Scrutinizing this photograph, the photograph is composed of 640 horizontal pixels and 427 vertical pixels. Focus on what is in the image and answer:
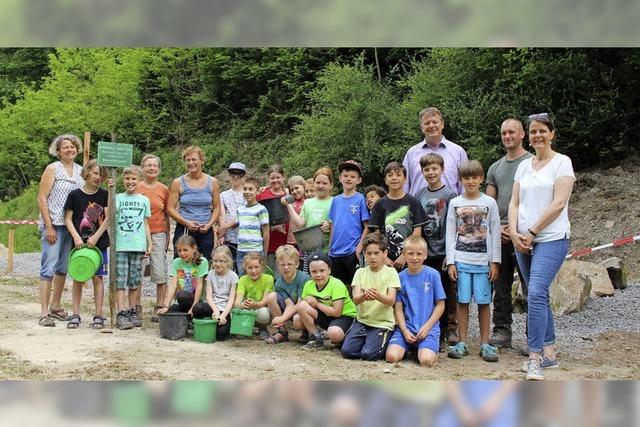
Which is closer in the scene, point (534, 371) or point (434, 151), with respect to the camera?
point (534, 371)

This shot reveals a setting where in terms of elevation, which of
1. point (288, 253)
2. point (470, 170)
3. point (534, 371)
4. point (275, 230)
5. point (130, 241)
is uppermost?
point (470, 170)

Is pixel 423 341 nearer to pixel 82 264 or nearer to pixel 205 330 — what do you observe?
pixel 205 330

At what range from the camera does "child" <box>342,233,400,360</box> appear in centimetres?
543

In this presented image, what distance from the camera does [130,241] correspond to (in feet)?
21.4

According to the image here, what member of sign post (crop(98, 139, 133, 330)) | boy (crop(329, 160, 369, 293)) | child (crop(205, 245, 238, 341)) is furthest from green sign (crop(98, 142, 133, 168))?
boy (crop(329, 160, 369, 293))

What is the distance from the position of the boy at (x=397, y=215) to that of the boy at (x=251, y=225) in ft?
3.89

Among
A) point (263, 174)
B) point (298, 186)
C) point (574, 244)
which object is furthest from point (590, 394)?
point (263, 174)

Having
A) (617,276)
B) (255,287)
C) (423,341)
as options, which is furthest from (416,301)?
(617,276)

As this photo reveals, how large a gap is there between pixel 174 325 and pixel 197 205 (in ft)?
4.04

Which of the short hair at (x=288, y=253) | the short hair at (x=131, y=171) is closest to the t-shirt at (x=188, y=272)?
the short hair at (x=288, y=253)

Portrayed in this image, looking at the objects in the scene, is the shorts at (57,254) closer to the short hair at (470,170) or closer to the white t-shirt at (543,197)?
the short hair at (470,170)

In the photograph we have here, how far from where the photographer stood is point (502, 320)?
5.92 metres

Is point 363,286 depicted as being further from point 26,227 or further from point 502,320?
point 26,227

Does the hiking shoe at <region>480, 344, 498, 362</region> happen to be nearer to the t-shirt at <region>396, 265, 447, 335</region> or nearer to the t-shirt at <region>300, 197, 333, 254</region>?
the t-shirt at <region>396, 265, 447, 335</region>
